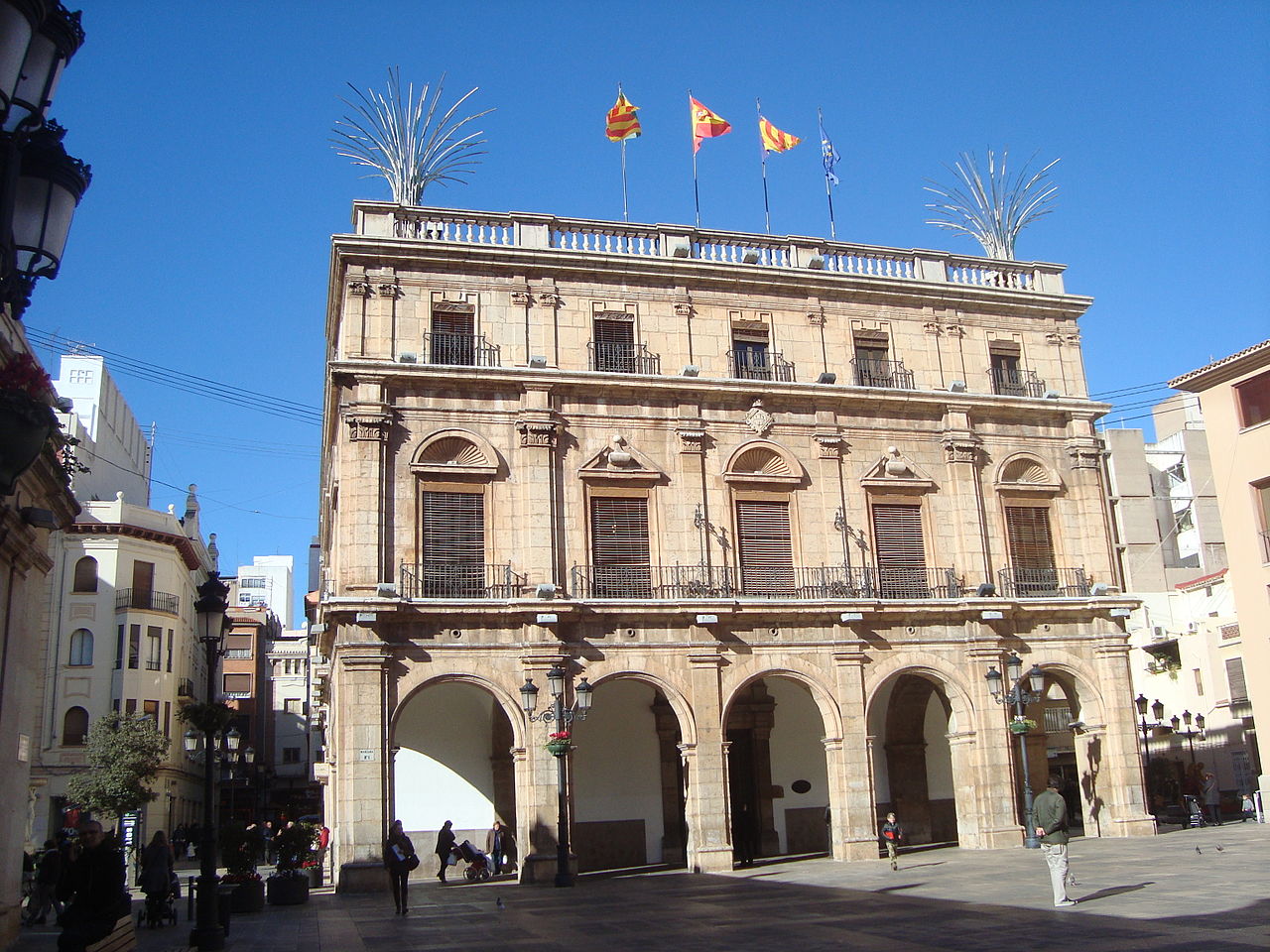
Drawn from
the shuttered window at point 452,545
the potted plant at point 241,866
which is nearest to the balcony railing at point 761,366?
the shuttered window at point 452,545

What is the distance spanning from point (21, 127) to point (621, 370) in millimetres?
22635

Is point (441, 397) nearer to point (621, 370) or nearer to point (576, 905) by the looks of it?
point (621, 370)

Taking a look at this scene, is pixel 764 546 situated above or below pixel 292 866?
above

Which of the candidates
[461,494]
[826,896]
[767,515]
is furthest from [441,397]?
[826,896]

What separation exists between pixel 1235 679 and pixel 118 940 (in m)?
39.5

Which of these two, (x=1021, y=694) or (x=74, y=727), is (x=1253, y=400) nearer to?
(x=1021, y=694)

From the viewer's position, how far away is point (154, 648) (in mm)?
49781

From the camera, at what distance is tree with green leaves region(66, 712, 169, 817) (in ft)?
135

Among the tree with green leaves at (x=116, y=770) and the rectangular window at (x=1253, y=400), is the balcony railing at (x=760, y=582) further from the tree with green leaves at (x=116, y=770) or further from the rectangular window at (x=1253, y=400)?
the tree with green leaves at (x=116, y=770)

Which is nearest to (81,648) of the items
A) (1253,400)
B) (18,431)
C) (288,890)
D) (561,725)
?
(288,890)

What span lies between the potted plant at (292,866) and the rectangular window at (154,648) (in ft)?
97.9

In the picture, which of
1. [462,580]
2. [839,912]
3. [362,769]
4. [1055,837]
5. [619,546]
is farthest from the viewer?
[619,546]

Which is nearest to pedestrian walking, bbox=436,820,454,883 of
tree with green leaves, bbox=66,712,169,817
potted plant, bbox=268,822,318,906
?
potted plant, bbox=268,822,318,906

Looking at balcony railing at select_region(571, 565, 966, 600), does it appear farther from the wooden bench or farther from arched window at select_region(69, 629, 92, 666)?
arched window at select_region(69, 629, 92, 666)
